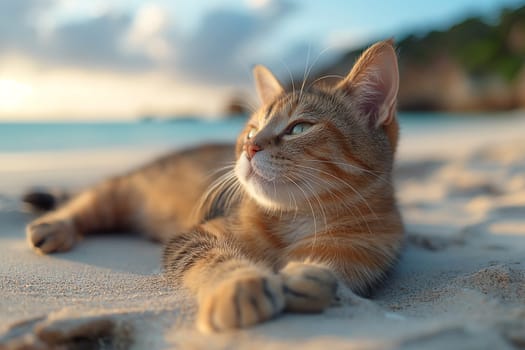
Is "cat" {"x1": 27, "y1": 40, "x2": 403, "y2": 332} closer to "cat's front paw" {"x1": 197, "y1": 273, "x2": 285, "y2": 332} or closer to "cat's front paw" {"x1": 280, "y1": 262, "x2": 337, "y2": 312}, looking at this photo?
"cat's front paw" {"x1": 280, "y1": 262, "x2": 337, "y2": 312}

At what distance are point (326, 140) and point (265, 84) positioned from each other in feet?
2.60

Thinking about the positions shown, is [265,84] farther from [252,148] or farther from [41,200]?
[41,200]

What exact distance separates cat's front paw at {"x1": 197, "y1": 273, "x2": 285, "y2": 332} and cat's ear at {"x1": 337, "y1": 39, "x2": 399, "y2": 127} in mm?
1095

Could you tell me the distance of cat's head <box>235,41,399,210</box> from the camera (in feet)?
5.93

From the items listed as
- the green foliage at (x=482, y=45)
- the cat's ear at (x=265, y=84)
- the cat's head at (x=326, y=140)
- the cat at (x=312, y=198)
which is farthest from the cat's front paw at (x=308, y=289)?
the green foliage at (x=482, y=45)

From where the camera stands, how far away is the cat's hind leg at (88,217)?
93.2 inches

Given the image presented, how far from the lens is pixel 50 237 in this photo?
2.35 m

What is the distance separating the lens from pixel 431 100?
32531 mm

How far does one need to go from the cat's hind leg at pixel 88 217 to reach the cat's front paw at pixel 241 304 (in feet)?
4.61

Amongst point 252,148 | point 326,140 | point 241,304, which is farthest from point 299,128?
point 241,304

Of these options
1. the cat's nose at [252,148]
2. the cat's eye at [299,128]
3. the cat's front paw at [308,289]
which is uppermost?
the cat's eye at [299,128]

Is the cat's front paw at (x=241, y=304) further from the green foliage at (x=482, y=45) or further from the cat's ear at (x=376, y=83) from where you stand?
the green foliage at (x=482, y=45)

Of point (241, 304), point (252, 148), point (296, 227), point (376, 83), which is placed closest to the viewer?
point (241, 304)

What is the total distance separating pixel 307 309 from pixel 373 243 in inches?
27.0
